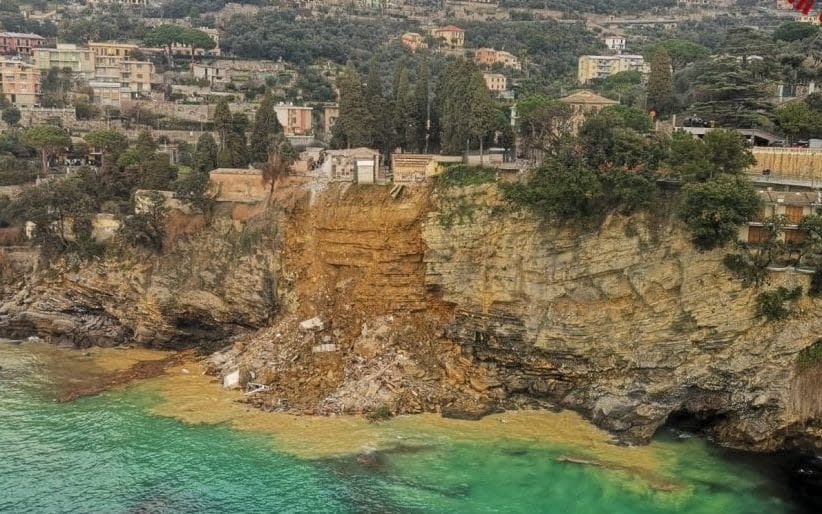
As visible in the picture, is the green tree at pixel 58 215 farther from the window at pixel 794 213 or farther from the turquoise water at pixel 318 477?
the window at pixel 794 213

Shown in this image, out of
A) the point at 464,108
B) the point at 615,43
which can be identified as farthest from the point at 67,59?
the point at 615,43

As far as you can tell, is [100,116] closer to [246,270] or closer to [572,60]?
[246,270]

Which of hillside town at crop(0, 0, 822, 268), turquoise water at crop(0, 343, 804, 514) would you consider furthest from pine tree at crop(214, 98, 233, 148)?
turquoise water at crop(0, 343, 804, 514)

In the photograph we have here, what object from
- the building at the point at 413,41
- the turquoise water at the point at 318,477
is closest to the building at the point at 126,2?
the building at the point at 413,41

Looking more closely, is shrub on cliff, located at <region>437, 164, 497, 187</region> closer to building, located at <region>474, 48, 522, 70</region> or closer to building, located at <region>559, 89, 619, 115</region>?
building, located at <region>559, 89, 619, 115</region>

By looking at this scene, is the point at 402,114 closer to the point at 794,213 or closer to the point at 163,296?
the point at 163,296

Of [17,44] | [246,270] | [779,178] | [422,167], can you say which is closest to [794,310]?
[779,178]

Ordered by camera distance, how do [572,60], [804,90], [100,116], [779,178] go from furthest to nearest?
[572,60], [100,116], [804,90], [779,178]
